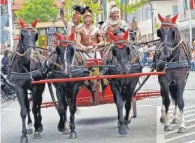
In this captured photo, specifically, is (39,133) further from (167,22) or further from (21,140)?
(167,22)

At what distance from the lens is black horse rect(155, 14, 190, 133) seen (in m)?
11.6

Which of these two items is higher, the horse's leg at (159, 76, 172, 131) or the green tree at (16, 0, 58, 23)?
the green tree at (16, 0, 58, 23)

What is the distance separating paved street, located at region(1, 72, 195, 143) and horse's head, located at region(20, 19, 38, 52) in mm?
1925

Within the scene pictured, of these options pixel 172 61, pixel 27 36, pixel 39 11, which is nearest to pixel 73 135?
pixel 27 36

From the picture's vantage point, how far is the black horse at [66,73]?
11.6 metres

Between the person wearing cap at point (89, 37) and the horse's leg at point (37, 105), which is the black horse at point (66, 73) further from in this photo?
the person wearing cap at point (89, 37)

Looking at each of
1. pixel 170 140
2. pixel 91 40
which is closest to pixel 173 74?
pixel 170 140

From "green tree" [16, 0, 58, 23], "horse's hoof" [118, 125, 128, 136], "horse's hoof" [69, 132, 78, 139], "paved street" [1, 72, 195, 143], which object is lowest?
"paved street" [1, 72, 195, 143]

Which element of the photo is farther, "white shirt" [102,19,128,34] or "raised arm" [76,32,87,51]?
"white shirt" [102,19,128,34]

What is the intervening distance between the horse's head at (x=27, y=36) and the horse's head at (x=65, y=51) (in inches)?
20.8

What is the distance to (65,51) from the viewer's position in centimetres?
1162

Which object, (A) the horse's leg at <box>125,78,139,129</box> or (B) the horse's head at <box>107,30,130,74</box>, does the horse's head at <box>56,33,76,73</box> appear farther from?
(A) the horse's leg at <box>125,78,139,129</box>

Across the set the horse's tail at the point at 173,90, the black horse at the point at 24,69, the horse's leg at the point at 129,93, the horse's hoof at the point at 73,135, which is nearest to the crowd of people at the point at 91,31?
the horse's tail at the point at 173,90

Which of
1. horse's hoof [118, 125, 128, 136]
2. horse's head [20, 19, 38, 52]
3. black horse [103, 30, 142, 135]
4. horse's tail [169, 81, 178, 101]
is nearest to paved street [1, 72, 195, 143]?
horse's hoof [118, 125, 128, 136]
